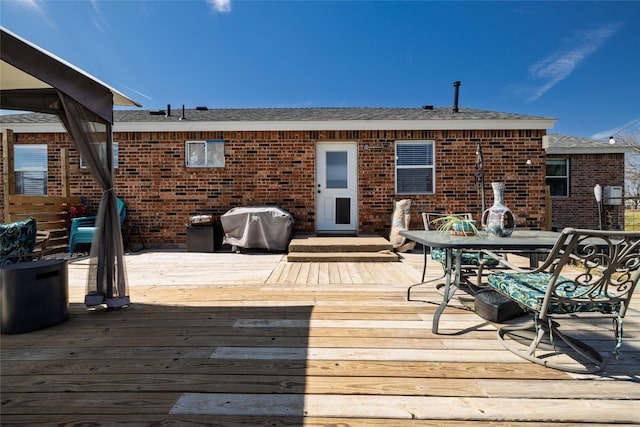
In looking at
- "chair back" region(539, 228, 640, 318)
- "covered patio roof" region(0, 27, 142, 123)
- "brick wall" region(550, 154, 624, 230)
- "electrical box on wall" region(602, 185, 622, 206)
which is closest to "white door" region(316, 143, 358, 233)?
"covered patio roof" region(0, 27, 142, 123)

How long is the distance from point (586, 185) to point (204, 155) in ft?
39.5

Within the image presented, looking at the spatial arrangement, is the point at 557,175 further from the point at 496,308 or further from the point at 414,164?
the point at 496,308

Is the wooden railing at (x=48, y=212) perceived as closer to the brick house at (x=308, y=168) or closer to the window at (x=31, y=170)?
the brick house at (x=308, y=168)

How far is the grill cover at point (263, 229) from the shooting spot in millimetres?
6316

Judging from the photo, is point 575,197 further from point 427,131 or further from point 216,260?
point 216,260

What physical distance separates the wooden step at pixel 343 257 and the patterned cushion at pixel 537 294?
305cm

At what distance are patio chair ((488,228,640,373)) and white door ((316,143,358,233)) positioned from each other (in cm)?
504

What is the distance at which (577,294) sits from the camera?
6.50 feet

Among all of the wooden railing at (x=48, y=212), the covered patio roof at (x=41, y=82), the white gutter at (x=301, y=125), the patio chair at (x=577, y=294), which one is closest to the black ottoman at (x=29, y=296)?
the covered patio roof at (x=41, y=82)

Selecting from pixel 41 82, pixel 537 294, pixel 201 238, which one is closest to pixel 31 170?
pixel 201 238

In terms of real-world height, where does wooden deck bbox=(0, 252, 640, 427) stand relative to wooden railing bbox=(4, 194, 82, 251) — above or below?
below

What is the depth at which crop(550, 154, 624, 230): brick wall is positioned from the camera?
9.77 metres

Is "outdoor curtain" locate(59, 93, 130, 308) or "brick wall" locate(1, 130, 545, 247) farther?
"brick wall" locate(1, 130, 545, 247)

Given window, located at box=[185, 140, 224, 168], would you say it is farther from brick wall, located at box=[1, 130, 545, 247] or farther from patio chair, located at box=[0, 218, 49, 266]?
patio chair, located at box=[0, 218, 49, 266]
